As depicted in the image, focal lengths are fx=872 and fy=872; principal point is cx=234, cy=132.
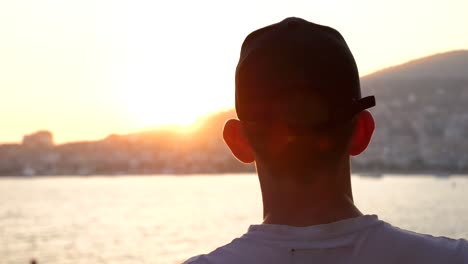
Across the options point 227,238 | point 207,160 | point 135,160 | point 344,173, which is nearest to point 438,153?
point 207,160

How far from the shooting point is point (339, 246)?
5.14 ft

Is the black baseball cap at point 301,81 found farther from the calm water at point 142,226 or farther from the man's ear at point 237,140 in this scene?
the calm water at point 142,226

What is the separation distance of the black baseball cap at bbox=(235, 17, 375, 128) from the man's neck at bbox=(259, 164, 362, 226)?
0.13 meters

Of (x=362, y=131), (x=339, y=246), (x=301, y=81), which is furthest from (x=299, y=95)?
(x=339, y=246)

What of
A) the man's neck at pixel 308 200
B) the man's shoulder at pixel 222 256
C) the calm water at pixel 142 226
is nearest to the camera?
the man's shoulder at pixel 222 256

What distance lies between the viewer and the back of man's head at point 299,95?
5.27 ft

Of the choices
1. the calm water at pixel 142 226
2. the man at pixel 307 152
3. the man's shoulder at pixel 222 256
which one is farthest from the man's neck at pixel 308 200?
the calm water at pixel 142 226

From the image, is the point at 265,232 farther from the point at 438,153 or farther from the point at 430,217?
the point at 438,153

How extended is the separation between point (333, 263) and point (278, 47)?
41 cm

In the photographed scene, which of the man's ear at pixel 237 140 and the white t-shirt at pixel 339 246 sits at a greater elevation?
the man's ear at pixel 237 140

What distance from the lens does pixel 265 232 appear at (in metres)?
1.61

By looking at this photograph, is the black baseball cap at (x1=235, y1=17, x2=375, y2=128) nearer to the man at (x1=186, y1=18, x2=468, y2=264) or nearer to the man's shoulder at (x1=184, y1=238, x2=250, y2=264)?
the man at (x1=186, y1=18, x2=468, y2=264)

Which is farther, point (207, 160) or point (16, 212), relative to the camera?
point (207, 160)

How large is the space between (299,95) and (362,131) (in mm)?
184
